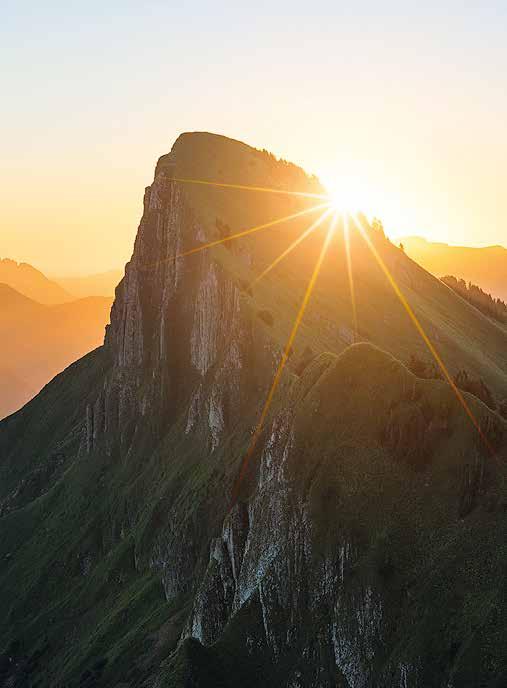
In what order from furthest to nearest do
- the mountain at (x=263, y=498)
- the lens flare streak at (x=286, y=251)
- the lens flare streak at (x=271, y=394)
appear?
the lens flare streak at (x=286, y=251) → the lens flare streak at (x=271, y=394) → the mountain at (x=263, y=498)

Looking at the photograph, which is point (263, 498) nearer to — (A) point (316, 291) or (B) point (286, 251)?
(A) point (316, 291)

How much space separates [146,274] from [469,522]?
130665mm

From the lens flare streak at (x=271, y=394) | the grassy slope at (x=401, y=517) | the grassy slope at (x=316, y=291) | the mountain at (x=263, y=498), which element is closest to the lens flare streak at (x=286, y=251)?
the grassy slope at (x=316, y=291)

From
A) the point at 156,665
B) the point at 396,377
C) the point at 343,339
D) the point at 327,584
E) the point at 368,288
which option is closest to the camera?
the point at 327,584

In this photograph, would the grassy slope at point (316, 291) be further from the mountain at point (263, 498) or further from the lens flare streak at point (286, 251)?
the lens flare streak at point (286, 251)

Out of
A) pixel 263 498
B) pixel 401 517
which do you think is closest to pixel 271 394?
pixel 263 498

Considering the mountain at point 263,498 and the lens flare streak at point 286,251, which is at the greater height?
the lens flare streak at point 286,251

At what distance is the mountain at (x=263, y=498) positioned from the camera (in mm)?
70688

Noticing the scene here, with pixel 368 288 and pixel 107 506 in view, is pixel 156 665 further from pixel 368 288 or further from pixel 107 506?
pixel 368 288

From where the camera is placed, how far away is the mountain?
70688mm

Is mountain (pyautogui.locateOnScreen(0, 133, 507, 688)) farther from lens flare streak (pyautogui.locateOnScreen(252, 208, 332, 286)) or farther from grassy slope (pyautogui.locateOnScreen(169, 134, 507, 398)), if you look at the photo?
lens flare streak (pyautogui.locateOnScreen(252, 208, 332, 286))

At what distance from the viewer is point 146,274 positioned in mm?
193125

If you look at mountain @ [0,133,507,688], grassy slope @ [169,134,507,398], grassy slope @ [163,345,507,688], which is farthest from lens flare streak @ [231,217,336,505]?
grassy slope @ [163,345,507,688]

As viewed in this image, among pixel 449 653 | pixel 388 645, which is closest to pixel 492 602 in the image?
pixel 449 653
